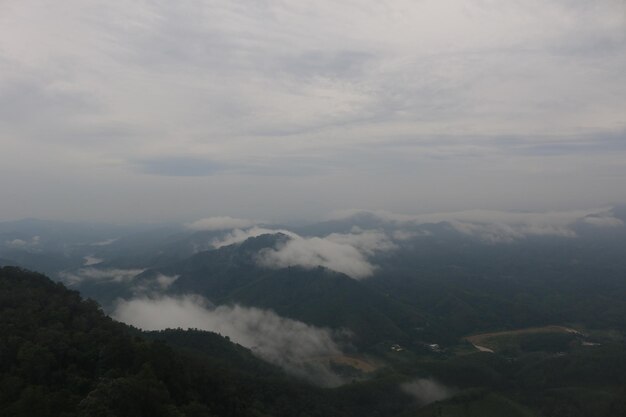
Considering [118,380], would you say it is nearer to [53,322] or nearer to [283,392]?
[53,322]

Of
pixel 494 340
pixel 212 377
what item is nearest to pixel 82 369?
pixel 212 377

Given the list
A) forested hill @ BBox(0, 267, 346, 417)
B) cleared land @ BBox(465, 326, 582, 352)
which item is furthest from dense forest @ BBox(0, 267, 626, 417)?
cleared land @ BBox(465, 326, 582, 352)

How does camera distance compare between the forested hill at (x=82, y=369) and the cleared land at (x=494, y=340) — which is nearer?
the forested hill at (x=82, y=369)

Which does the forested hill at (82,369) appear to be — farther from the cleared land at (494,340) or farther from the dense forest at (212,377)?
the cleared land at (494,340)

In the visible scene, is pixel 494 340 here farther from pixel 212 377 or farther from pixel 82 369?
pixel 82 369

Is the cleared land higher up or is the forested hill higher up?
the forested hill

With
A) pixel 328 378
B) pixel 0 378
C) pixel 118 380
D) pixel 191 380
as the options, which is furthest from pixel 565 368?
pixel 0 378

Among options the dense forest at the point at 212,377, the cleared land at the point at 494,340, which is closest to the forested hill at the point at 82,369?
the dense forest at the point at 212,377

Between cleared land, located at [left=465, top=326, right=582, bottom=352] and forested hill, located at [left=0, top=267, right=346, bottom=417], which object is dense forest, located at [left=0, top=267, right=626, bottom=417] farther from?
cleared land, located at [left=465, top=326, right=582, bottom=352]
